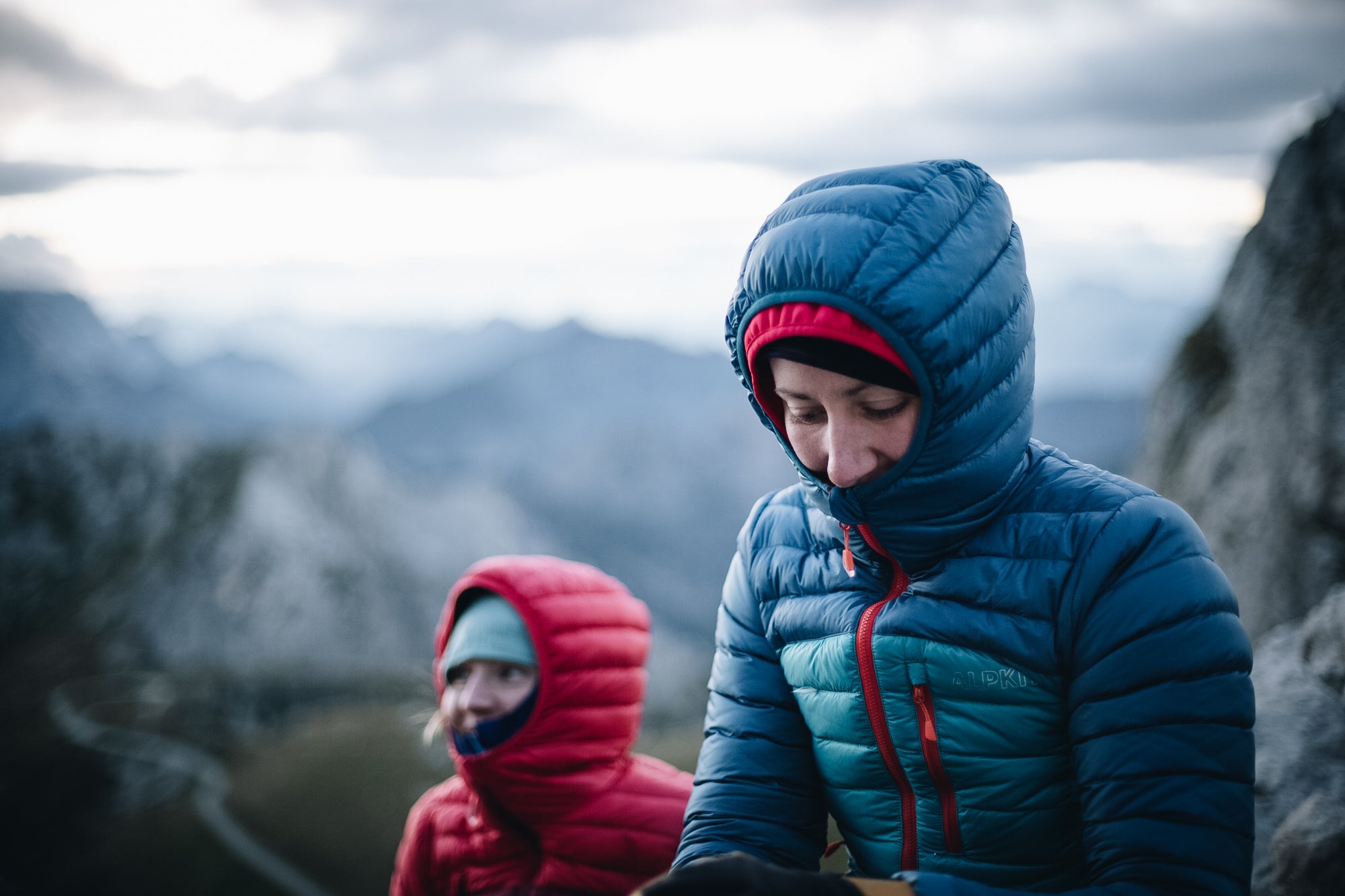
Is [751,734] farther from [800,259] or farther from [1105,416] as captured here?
[1105,416]

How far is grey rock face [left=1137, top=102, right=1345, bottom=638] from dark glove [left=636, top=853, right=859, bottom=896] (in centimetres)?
390

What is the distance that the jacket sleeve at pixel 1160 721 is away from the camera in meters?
1.64

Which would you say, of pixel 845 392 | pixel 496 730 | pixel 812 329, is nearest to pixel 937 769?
pixel 845 392

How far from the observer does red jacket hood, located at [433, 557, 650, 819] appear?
10.1ft

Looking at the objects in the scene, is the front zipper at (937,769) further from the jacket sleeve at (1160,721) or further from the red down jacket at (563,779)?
the red down jacket at (563,779)

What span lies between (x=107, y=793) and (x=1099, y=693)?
18.7 metres

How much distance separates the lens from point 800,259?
1.74 m

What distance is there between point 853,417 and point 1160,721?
0.83 meters

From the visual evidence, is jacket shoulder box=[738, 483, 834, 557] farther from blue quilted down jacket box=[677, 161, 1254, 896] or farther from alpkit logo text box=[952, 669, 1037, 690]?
alpkit logo text box=[952, 669, 1037, 690]

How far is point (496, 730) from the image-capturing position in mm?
3113

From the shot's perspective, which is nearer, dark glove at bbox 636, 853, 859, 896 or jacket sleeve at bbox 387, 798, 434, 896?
dark glove at bbox 636, 853, 859, 896

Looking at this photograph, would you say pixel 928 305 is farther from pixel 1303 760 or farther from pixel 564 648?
pixel 1303 760

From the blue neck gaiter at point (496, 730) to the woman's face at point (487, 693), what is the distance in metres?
0.01

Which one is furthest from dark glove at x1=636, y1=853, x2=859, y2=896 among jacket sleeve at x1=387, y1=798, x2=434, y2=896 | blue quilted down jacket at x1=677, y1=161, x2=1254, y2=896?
jacket sleeve at x1=387, y1=798, x2=434, y2=896
